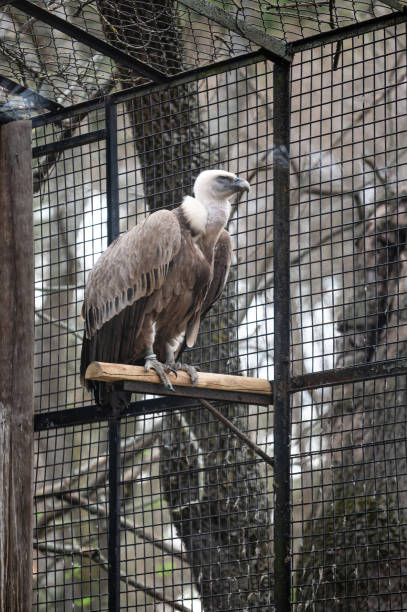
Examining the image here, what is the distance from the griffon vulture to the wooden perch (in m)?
0.28

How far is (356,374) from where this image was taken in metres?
3.55

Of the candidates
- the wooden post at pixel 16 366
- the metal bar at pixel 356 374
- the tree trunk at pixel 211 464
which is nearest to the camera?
the wooden post at pixel 16 366

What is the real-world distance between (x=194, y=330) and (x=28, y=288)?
1457 mm

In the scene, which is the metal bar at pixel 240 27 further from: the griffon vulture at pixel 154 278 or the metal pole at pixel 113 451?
the metal pole at pixel 113 451

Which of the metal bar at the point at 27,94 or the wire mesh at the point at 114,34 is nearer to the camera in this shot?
the wire mesh at the point at 114,34

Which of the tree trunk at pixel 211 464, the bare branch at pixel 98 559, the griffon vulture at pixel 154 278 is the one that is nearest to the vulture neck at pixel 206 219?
the griffon vulture at pixel 154 278

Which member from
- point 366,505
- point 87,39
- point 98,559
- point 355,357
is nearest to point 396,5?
point 87,39

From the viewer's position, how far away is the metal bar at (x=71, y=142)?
14.4 ft

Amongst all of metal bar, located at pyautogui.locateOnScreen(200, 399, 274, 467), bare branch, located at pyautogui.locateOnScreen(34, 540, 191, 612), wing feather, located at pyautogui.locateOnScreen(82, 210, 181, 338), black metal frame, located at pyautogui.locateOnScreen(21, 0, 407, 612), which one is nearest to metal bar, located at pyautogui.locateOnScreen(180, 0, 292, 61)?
black metal frame, located at pyautogui.locateOnScreen(21, 0, 407, 612)

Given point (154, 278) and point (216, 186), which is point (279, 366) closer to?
point (154, 278)

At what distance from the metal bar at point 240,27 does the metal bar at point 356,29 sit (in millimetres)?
96

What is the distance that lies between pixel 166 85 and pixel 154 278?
0.92m

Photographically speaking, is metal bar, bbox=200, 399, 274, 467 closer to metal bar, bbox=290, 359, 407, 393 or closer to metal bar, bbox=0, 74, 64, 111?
metal bar, bbox=290, 359, 407, 393

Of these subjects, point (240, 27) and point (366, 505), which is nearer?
point (240, 27)
